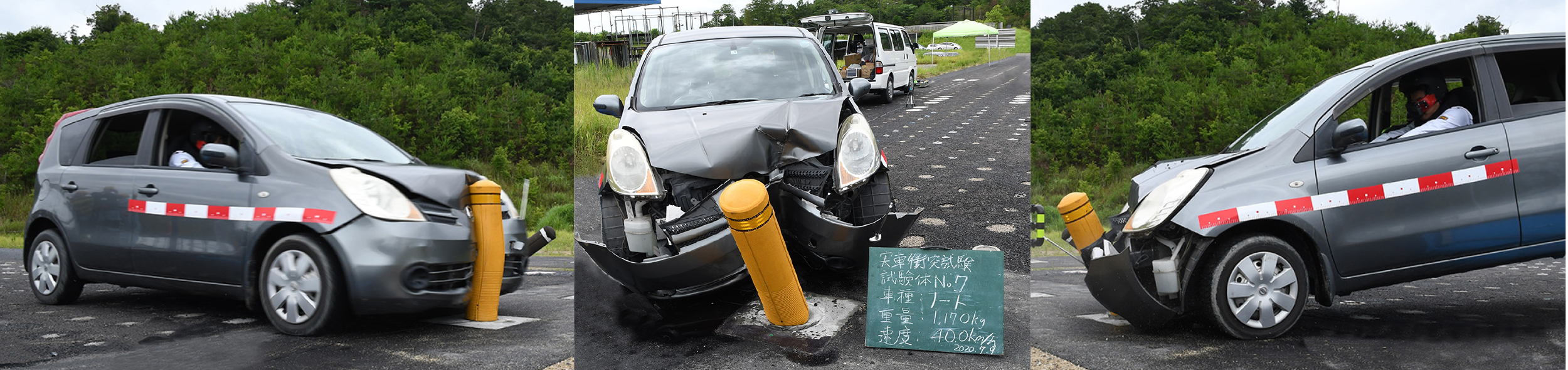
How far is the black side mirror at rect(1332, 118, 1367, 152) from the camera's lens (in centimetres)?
297

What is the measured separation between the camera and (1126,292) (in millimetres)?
3264

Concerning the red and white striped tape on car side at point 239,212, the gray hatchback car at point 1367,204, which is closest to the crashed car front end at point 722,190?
the red and white striped tape on car side at point 239,212

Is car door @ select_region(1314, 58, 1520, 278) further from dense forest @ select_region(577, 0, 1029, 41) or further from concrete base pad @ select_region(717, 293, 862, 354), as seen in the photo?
concrete base pad @ select_region(717, 293, 862, 354)

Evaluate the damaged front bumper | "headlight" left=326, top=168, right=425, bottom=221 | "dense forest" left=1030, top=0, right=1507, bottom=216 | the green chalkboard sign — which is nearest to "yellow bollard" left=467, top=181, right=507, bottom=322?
"headlight" left=326, top=168, right=425, bottom=221

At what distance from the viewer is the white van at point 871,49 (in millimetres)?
3658

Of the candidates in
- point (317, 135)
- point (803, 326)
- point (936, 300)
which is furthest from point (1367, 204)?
point (317, 135)

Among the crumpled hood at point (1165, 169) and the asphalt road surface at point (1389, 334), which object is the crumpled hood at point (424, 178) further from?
the crumpled hood at point (1165, 169)

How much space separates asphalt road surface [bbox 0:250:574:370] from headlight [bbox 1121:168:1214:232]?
246 centimetres

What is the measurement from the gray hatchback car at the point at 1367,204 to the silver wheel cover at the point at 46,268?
13.7 feet

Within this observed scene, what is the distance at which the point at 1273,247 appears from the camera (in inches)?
120

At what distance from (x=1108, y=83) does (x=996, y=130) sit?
2.60 ft

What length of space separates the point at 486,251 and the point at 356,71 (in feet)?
3.94

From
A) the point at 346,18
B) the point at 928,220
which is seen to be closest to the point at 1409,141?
the point at 928,220

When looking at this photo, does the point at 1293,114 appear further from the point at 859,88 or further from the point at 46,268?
the point at 46,268
